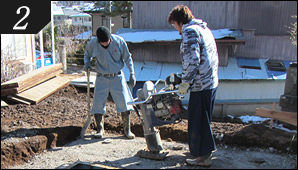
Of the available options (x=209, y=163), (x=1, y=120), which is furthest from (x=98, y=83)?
(x=209, y=163)

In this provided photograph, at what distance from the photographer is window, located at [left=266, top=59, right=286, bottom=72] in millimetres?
9406

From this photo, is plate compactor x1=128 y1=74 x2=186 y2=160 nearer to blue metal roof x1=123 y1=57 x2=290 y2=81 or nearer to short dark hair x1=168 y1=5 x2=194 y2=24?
short dark hair x1=168 y1=5 x2=194 y2=24

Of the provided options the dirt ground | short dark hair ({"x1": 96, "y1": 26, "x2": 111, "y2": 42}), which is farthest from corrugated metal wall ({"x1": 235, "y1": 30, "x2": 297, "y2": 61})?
short dark hair ({"x1": 96, "y1": 26, "x2": 111, "y2": 42})

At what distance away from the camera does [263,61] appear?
32.3 ft

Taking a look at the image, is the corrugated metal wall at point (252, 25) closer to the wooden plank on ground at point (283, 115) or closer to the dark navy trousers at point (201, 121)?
the dark navy trousers at point (201, 121)

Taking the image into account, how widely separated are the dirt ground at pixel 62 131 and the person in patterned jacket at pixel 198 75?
3.59ft

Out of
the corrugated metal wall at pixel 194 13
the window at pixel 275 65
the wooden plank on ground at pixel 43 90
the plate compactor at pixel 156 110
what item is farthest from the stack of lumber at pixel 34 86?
the window at pixel 275 65

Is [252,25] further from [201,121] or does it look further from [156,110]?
[156,110]

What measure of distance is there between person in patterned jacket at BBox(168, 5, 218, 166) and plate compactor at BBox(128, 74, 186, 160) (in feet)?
0.70

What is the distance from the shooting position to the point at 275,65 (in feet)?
31.3

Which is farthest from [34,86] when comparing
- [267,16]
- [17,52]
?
[267,16]

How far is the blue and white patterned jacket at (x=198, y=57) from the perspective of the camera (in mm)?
3010

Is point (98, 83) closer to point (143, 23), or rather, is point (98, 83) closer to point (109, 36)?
point (109, 36)

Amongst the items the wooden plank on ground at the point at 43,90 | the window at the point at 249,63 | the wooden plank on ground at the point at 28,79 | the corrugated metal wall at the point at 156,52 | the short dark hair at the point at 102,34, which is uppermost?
the short dark hair at the point at 102,34
